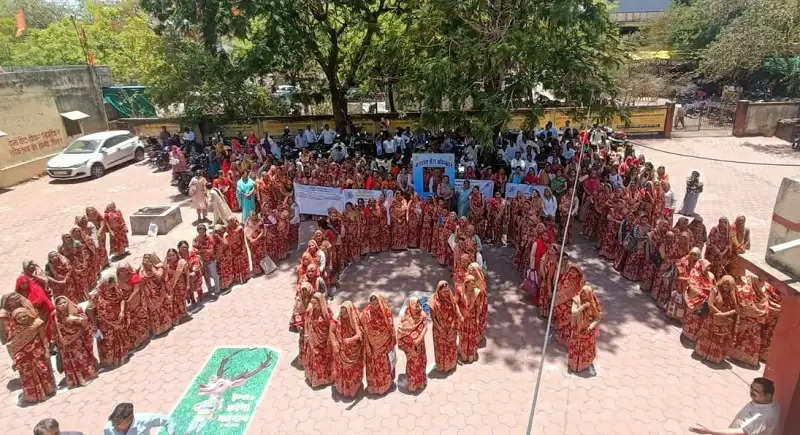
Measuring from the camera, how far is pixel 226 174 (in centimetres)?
1364

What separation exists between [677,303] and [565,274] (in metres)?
2.05

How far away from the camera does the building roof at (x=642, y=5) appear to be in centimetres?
4350

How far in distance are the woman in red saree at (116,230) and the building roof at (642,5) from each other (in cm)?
4509

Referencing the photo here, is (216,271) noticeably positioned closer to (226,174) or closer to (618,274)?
(226,174)

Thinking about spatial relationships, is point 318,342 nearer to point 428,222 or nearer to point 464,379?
point 464,379

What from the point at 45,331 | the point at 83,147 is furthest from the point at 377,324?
the point at 83,147

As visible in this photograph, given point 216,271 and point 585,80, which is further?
point 585,80

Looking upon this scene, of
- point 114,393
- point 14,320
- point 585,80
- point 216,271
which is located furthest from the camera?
point 585,80

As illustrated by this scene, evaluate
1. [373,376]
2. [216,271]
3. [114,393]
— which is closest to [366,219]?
[216,271]

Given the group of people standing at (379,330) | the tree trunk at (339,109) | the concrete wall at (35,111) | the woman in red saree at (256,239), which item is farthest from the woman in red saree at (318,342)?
the concrete wall at (35,111)

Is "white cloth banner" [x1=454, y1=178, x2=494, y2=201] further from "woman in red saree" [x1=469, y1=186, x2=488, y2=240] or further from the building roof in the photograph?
the building roof

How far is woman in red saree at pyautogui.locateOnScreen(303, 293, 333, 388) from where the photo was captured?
6027 mm

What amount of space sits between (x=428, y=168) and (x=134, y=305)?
739 cm

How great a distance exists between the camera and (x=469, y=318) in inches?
262
